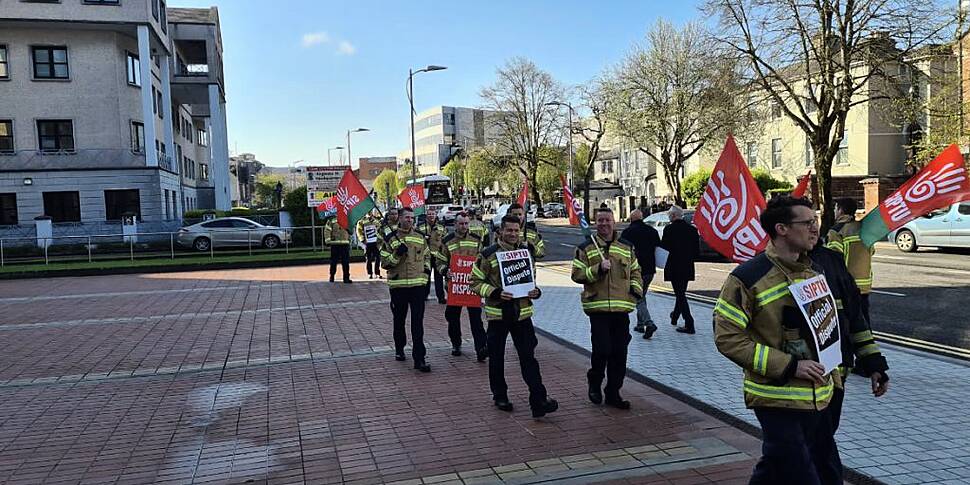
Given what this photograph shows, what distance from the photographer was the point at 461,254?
332 inches

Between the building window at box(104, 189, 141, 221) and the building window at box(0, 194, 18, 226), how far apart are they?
3933 mm

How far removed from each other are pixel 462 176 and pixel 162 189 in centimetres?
5837

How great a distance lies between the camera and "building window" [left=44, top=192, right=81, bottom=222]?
109 ft

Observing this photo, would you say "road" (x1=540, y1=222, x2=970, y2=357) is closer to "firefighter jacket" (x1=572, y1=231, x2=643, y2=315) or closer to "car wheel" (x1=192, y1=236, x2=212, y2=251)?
"firefighter jacket" (x1=572, y1=231, x2=643, y2=315)

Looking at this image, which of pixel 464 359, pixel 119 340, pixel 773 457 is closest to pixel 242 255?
pixel 119 340

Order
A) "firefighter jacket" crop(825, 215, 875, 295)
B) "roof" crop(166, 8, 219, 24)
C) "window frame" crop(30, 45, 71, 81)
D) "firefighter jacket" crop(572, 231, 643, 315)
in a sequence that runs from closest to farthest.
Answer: "firefighter jacket" crop(572, 231, 643, 315) → "firefighter jacket" crop(825, 215, 875, 295) → "window frame" crop(30, 45, 71, 81) → "roof" crop(166, 8, 219, 24)

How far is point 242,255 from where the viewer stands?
25.4m

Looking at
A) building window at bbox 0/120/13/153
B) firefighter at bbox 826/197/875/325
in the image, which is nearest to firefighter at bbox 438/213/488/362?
firefighter at bbox 826/197/875/325

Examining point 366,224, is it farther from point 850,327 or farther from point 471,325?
point 850,327

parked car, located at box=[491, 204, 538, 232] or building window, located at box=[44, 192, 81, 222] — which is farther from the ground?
building window, located at box=[44, 192, 81, 222]

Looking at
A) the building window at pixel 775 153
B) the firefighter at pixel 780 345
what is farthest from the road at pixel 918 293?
the building window at pixel 775 153

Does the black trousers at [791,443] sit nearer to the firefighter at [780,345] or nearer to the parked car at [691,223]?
the firefighter at [780,345]

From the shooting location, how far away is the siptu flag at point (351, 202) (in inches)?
524

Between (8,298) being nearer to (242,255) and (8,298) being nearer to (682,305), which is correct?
(242,255)
